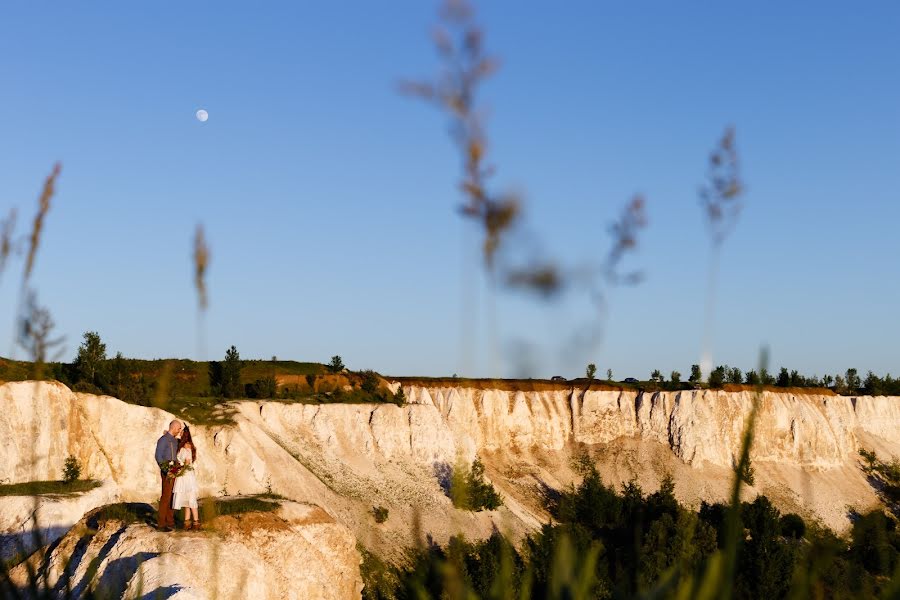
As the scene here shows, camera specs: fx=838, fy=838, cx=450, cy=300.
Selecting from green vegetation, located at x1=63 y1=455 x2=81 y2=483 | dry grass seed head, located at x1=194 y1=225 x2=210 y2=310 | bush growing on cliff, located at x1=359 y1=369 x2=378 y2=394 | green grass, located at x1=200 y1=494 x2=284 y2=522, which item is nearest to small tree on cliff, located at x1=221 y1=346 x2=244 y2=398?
bush growing on cliff, located at x1=359 y1=369 x2=378 y2=394

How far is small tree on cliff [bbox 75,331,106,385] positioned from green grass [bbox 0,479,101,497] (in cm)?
1159

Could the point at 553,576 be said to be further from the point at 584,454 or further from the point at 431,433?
the point at 584,454

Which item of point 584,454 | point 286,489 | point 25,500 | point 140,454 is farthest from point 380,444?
point 25,500

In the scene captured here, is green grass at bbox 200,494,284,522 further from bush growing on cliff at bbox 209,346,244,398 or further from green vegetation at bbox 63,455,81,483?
bush growing on cliff at bbox 209,346,244,398

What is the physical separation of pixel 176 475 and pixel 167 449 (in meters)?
0.63

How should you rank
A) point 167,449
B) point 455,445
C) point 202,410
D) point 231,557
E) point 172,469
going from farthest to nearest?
point 455,445 → point 202,410 → point 231,557 → point 167,449 → point 172,469

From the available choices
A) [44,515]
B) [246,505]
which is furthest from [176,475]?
[44,515]

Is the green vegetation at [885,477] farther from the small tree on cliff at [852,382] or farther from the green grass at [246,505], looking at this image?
the green grass at [246,505]

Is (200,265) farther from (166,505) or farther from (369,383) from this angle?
(369,383)

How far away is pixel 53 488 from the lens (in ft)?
91.6

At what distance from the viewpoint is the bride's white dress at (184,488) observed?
17172 mm

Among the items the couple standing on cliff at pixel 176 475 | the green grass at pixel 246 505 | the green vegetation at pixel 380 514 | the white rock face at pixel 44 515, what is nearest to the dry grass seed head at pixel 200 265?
the couple standing on cliff at pixel 176 475

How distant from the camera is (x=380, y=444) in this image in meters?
50.7

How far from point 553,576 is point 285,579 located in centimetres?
2187
